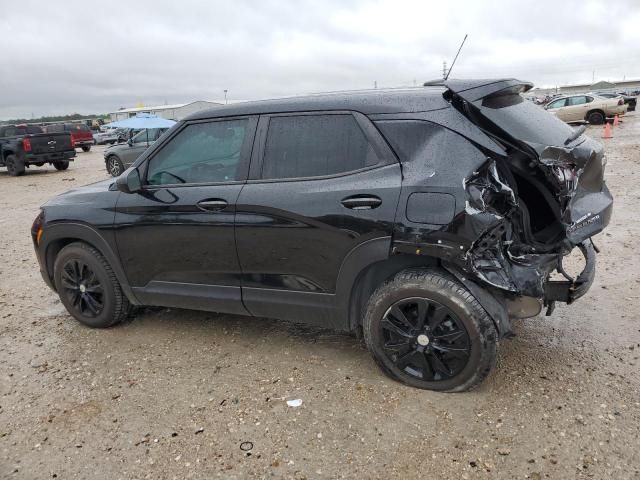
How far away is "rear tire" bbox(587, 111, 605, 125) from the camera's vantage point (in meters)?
25.6

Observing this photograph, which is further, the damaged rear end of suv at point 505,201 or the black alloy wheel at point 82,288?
the black alloy wheel at point 82,288

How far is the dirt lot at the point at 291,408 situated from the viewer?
2623 mm

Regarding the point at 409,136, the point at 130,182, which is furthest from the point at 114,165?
the point at 409,136

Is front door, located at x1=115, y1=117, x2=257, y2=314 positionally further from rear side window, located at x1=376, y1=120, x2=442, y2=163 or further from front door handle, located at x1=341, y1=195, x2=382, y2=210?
rear side window, located at x1=376, y1=120, x2=442, y2=163

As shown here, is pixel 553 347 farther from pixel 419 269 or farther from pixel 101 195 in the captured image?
pixel 101 195

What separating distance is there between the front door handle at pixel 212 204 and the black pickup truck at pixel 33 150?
17.0 metres

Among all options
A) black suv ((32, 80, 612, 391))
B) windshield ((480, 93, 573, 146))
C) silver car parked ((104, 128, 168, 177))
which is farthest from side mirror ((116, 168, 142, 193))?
silver car parked ((104, 128, 168, 177))

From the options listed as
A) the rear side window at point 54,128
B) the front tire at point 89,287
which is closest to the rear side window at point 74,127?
the rear side window at point 54,128

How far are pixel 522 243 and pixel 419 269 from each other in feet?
2.40

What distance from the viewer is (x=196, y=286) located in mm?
3752

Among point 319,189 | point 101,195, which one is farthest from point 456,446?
point 101,195

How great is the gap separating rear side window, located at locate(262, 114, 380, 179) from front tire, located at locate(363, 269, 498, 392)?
0.78 metres

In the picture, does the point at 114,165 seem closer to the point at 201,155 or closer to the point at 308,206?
the point at 201,155

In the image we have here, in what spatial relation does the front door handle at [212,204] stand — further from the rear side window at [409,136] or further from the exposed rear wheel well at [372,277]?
the rear side window at [409,136]
